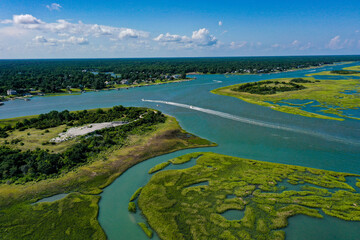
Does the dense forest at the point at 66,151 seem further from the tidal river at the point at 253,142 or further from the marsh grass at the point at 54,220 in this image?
the tidal river at the point at 253,142

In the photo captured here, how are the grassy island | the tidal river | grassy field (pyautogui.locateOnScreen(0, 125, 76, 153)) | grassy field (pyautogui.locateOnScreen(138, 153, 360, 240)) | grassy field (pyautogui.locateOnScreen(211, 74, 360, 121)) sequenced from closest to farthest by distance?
1. grassy field (pyautogui.locateOnScreen(138, 153, 360, 240))
2. the tidal river
3. the grassy island
4. grassy field (pyautogui.locateOnScreen(0, 125, 76, 153))
5. grassy field (pyautogui.locateOnScreen(211, 74, 360, 121))

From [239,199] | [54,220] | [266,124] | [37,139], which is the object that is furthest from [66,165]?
[266,124]

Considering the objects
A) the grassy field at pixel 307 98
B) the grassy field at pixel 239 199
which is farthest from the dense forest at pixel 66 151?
the grassy field at pixel 307 98

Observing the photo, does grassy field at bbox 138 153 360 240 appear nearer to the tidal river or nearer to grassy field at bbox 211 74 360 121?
the tidal river

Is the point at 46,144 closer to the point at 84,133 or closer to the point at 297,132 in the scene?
the point at 84,133

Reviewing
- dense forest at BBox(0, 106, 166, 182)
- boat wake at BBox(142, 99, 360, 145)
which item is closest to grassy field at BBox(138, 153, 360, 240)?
dense forest at BBox(0, 106, 166, 182)

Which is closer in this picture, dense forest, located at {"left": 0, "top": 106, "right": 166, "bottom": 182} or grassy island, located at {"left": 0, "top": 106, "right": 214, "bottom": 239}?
grassy island, located at {"left": 0, "top": 106, "right": 214, "bottom": 239}

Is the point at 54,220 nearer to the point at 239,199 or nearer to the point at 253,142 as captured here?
the point at 239,199

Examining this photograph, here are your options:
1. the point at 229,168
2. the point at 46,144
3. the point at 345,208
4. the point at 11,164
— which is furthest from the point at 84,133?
the point at 345,208
